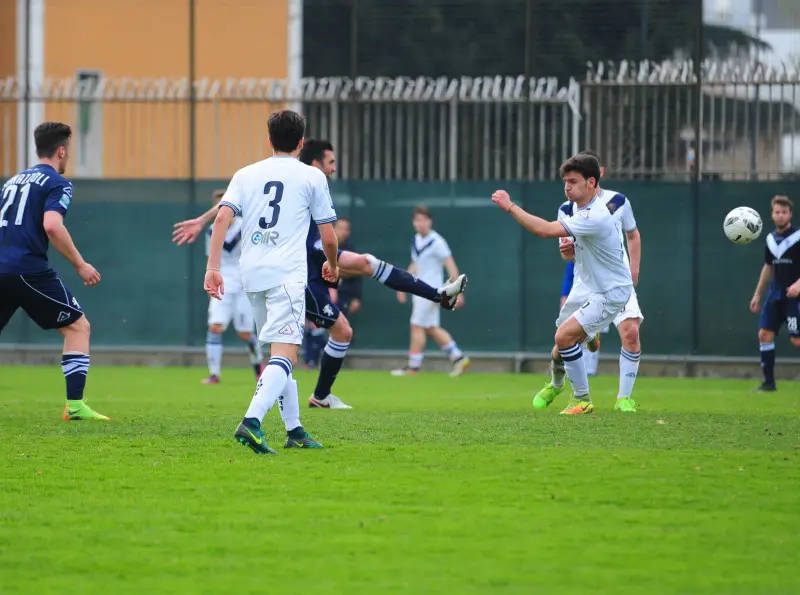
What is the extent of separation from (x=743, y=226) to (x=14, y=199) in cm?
652

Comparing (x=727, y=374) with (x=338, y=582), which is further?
(x=727, y=374)

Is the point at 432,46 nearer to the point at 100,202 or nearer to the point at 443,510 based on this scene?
the point at 100,202

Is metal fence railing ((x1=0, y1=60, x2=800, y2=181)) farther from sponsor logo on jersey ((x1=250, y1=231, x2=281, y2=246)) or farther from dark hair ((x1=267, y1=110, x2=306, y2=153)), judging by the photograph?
sponsor logo on jersey ((x1=250, y1=231, x2=281, y2=246))

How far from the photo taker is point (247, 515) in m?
6.00

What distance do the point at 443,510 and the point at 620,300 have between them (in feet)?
15.3

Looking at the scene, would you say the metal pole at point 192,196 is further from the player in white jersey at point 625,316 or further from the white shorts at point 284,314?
the white shorts at point 284,314

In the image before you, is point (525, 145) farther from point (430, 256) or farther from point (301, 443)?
point (301, 443)

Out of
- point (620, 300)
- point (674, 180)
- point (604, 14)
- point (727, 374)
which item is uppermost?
point (604, 14)

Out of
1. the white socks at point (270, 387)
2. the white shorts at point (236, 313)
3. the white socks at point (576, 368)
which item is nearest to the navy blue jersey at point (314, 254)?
the white socks at point (576, 368)

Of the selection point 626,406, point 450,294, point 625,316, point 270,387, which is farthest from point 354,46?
point 270,387

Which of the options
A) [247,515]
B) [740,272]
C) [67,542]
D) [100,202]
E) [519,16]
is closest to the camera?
[67,542]

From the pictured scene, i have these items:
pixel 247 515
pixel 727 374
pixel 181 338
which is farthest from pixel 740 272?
pixel 247 515

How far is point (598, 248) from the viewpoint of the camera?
1036 cm

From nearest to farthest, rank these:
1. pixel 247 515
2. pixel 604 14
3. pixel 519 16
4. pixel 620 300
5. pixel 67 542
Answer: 1. pixel 67 542
2. pixel 247 515
3. pixel 620 300
4. pixel 604 14
5. pixel 519 16
